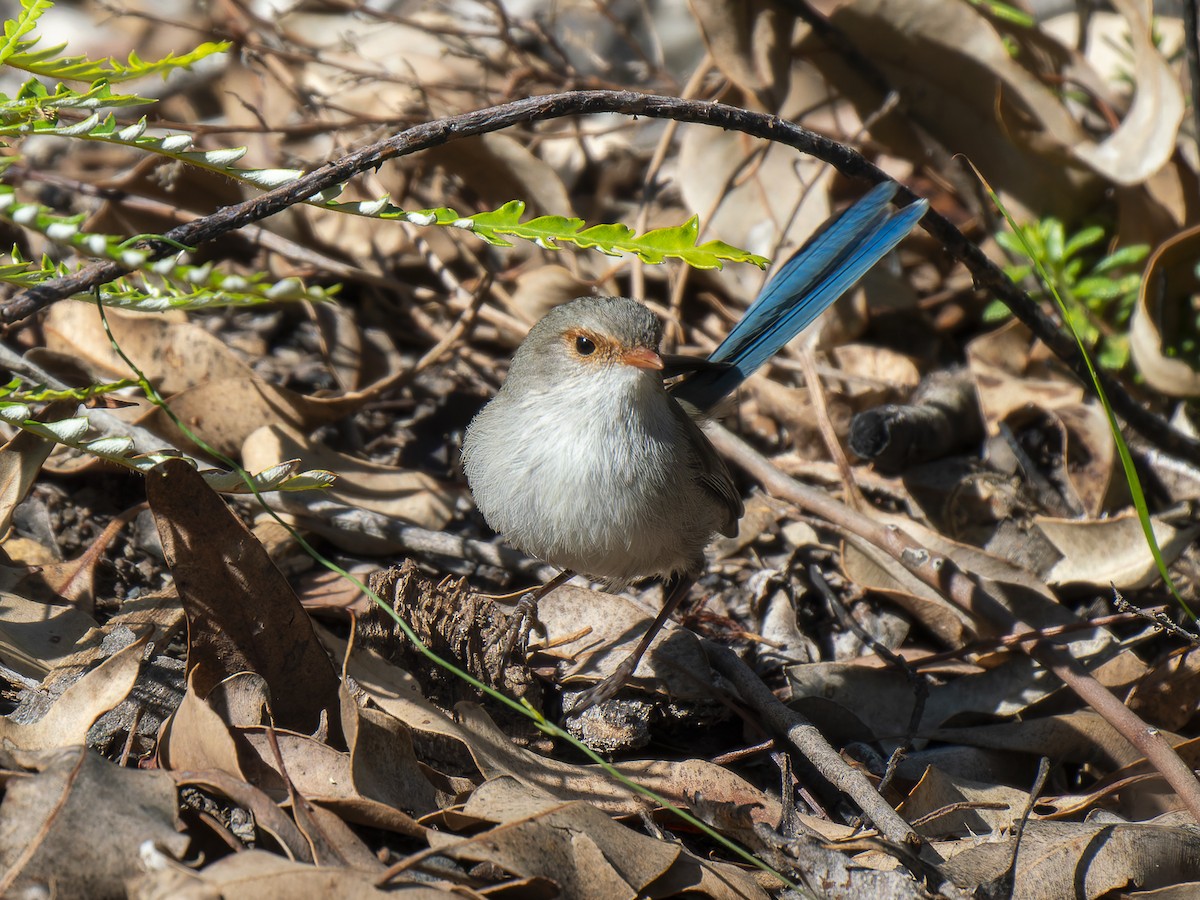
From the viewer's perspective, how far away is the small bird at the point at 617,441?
3629 mm

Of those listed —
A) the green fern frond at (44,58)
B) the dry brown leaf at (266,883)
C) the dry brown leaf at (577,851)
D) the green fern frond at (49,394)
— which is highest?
the green fern frond at (44,58)

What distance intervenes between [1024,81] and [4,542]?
184 inches

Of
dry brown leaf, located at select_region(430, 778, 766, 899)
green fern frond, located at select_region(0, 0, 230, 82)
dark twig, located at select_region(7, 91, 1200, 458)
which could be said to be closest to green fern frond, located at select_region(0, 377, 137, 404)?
dark twig, located at select_region(7, 91, 1200, 458)

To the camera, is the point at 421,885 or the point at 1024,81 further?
the point at 1024,81

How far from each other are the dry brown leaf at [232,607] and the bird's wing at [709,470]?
4.98 feet

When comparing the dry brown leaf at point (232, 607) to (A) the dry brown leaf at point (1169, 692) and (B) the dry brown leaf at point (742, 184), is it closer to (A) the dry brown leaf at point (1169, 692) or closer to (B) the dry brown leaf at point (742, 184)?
(A) the dry brown leaf at point (1169, 692)

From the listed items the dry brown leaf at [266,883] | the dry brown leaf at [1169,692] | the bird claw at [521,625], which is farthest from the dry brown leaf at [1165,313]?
the dry brown leaf at [266,883]

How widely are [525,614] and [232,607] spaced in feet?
3.43

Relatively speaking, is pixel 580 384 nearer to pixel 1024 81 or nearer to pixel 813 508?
pixel 813 508

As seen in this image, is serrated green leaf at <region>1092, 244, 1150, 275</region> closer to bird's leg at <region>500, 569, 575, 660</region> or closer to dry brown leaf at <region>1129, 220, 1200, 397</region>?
dry brown leaf at <region>1129, 220, 1200, 397</region>

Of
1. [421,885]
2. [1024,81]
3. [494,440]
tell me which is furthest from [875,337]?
[421,885]

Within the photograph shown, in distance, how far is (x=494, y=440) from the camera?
3893 millimetres

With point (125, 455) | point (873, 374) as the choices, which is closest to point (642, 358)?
point (125, 455)

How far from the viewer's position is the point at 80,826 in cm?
247
